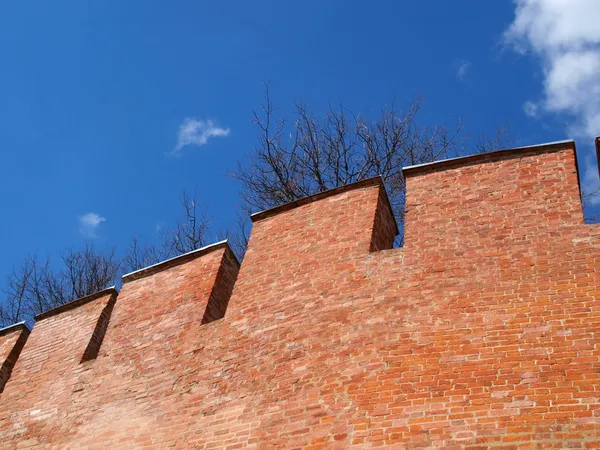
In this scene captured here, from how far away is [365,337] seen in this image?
23.6 ft

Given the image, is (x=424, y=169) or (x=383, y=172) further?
(x=383, y=172)

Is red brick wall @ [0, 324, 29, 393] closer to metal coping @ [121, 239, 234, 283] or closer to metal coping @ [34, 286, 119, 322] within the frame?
metal coping @ [34, 286, 119, 322]

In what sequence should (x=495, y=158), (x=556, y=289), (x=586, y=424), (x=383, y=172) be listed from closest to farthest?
(x=586, y=424), (x=556, y=289), (x=495, y=158), (x=383, y=172)

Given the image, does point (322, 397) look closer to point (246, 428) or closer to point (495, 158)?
point (246, 428)

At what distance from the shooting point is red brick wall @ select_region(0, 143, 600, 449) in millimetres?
6328

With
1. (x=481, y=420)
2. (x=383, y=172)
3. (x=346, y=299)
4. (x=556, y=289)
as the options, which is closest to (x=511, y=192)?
(x=556, y=289)

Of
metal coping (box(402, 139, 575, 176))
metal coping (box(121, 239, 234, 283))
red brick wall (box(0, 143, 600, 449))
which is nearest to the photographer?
red brick wall (box(0, 143, 600, 449))

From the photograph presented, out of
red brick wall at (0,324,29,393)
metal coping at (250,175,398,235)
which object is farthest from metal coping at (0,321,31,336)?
metal coping at (250,175,398,235)

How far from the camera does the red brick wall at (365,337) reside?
633 centimetres

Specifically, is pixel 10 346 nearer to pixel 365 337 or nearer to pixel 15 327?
pixel 15 327

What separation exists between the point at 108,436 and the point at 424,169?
4056 millimetres

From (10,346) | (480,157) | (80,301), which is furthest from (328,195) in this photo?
(10,346)

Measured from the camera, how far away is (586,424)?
229 inches

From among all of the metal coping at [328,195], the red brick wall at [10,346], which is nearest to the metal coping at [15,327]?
the red brick wall at [10,346]
